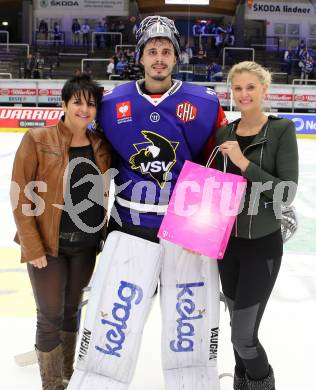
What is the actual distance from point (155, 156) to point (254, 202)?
40cm

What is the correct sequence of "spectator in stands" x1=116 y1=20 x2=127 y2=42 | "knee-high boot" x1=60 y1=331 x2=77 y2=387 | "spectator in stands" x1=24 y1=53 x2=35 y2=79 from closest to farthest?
"knee-high boot" x1=60 y1=331 x2=77 y2=387, "spectator in stands" x1=24 y1=53 x2=35 y2=79, "spectator in stands" x1=116 y1=20 x2=127 y2=42

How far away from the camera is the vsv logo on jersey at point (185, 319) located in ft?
6.67

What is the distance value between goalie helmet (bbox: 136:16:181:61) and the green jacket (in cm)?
43

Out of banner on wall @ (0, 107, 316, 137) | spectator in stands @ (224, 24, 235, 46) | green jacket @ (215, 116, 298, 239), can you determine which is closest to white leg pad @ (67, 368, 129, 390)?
green jacket @ (215, 116, 298, 239)

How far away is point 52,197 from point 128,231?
310mm

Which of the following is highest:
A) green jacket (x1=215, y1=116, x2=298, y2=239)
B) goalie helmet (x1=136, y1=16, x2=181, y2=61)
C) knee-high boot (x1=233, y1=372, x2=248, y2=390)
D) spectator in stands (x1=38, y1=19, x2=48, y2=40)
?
spectator in stands (x1=38, y1=19, x2=48, y2=40)

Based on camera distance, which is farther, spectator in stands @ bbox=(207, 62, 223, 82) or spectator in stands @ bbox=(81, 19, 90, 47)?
spectator in stands @ bbox=(81, 19, 90, 47)

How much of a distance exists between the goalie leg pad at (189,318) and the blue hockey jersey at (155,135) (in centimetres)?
19

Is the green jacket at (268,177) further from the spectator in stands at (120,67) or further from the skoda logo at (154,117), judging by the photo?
the spectator in stands at (120,67)

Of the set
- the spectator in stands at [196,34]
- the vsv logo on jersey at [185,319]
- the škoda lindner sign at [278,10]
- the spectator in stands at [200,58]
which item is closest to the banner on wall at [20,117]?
the spectator in stands at [200,58]

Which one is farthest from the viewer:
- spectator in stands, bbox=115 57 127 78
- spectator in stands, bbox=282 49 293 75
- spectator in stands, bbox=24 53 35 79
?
spectator in stands, bbox=282 49 293 75

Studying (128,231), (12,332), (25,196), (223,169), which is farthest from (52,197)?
(12,332)

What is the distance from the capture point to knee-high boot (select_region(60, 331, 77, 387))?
2.20 metres

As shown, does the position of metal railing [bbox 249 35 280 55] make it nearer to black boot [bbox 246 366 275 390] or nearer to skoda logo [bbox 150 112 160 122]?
skoda logo [bbox 150 112 160 122]
